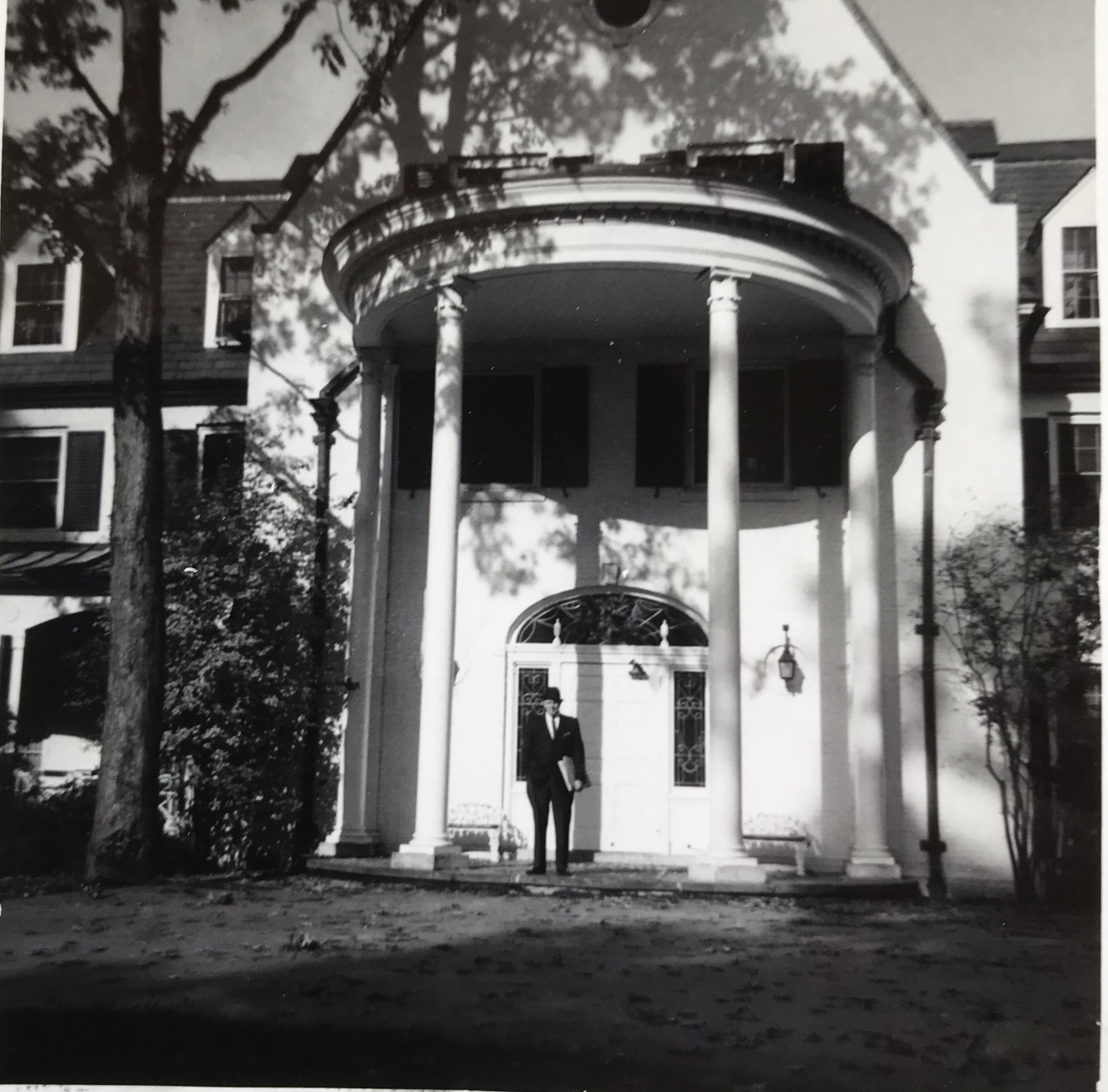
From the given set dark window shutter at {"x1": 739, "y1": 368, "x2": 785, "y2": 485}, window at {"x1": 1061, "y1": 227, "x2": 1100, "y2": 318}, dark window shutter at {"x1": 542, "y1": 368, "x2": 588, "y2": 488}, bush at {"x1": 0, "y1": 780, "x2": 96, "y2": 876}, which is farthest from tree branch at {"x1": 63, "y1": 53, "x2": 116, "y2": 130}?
window at {"x1": 1061, "y1": 227, "x2": 1100, "y2": 318}

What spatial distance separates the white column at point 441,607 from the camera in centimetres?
912

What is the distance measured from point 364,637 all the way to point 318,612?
1.65 feet

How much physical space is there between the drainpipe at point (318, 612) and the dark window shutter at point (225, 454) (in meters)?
0.76

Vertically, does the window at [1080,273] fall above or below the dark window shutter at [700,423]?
above

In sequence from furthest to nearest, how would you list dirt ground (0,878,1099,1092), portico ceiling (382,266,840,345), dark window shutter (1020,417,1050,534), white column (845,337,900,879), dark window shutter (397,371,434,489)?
dark window shutter (397,371,434,489), white column (845,337,900,879), portico ceiling (382,266,840,345), dark window shutter (1020,417,1050,534), dirt ground (0,878,1099,1092)

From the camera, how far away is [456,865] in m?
9.05

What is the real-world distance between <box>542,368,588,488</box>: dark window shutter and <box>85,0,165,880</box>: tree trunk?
3.57 metres

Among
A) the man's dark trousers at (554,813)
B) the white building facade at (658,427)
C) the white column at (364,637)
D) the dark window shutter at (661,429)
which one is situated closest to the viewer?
the man's dark trousers at (554,813)

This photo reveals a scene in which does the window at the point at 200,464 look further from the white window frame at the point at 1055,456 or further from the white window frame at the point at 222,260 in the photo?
the white window frame at the point at 1055,456

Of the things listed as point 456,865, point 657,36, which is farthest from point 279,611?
point 657,36

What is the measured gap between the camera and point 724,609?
8.99 meters

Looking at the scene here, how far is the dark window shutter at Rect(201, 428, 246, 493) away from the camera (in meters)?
11.1

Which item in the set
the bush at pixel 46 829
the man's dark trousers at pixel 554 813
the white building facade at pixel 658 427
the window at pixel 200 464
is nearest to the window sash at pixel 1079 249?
the white building facade at pixel 658 427

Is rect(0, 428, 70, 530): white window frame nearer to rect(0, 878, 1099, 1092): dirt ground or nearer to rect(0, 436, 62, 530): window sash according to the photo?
rect(0, 436, 62, 530): window sash
